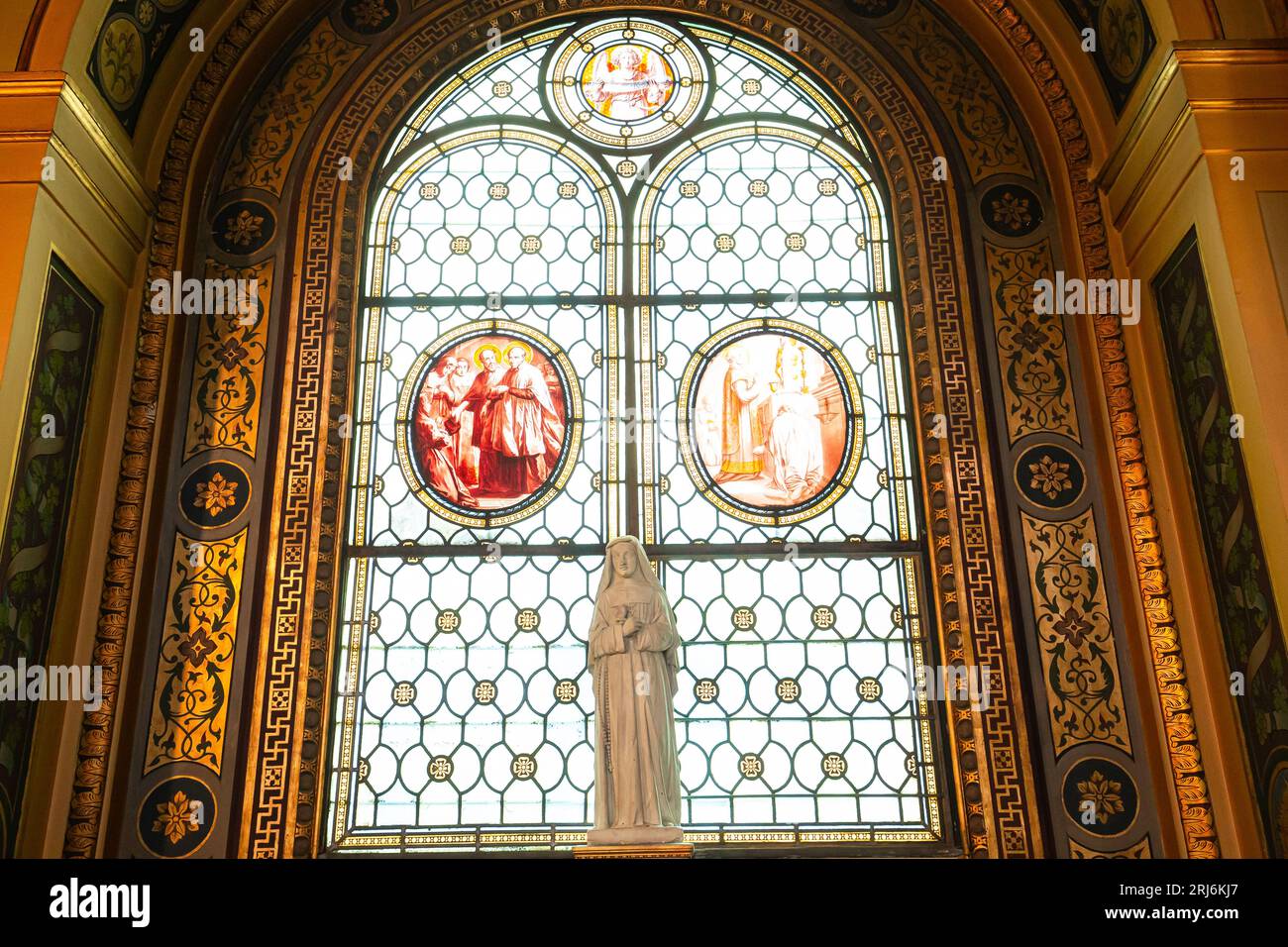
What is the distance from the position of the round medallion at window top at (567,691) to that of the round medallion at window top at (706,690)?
610mm

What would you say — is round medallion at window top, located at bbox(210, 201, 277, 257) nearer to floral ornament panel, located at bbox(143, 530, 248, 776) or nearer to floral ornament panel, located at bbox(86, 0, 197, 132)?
floral ornament panel, located at bbox(86, 0, 197, 132)

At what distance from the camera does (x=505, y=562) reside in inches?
271

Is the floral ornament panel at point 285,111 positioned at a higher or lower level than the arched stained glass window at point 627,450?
higher

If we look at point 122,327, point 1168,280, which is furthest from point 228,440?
point 1168,280

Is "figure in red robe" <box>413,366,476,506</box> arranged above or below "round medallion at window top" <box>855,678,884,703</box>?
above

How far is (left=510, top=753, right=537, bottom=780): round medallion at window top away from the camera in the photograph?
21.0 ft

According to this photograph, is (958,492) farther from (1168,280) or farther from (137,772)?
(137,772)

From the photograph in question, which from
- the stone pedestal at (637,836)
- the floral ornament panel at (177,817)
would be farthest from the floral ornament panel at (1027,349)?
the floral ornament panel at (177,817)

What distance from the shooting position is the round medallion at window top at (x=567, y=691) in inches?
257

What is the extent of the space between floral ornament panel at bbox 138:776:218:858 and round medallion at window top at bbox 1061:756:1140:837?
4150mm

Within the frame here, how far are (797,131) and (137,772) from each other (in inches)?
208

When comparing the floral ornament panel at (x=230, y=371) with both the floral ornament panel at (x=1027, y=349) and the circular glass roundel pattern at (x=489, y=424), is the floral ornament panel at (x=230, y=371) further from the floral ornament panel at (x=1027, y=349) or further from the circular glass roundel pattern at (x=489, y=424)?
the floral ornament panel at (x=1027, y=349)

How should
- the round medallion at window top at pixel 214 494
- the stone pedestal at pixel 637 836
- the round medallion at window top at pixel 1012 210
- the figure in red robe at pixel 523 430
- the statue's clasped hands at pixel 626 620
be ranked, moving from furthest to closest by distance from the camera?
the round medallion at window top at pixel 1012 210, the figure in red robe at pixel 523 430, the round medallion at window top at pixel 214 494, the statue's clasped hands at pixel 626 620, the stone pedestal at pixel 637 836

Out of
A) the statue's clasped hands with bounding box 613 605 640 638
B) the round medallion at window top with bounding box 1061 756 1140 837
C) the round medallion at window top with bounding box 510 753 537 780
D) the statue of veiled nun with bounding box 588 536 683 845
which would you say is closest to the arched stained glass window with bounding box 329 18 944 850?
the round medallion at window top with bounding box 510 753 537 780
